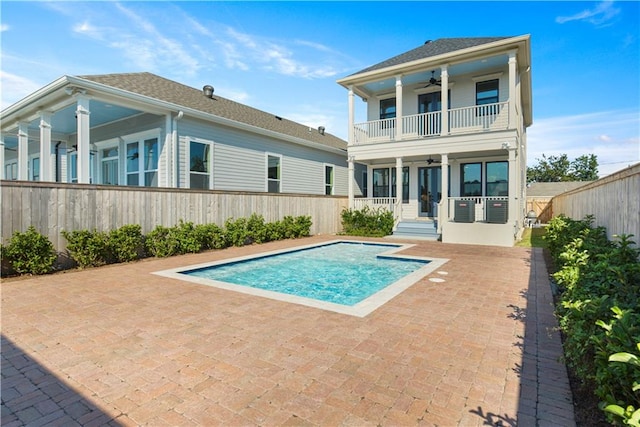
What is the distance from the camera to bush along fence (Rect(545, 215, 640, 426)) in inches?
70.7

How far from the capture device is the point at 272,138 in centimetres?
1581

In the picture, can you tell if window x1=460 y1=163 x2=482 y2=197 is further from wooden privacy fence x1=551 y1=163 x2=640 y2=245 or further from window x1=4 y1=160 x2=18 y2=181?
window x1=4 y1=160 x2=18 y2=181

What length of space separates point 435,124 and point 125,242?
13227 millimetres

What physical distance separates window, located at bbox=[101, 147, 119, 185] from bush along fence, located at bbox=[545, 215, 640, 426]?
15690mm

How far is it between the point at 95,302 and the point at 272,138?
11980mm

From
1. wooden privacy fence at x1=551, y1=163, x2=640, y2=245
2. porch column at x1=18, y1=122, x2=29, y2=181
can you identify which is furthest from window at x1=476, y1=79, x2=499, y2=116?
porch column at x1=18, y1=122, x2=29, y2=181

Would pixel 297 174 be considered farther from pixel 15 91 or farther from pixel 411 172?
pixel 15 91

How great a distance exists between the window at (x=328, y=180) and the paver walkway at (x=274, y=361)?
14.8 m

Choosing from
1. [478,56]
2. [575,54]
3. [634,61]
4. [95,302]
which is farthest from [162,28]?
[634,61]

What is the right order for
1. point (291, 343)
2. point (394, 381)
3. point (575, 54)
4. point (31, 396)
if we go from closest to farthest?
point (31, 396)
point (394, 381)
point (291, 343)
point (575, 54)

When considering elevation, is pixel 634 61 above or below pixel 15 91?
above

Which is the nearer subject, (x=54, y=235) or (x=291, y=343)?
(x=291, y=343)

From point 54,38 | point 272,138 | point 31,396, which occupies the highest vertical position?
point 54,38

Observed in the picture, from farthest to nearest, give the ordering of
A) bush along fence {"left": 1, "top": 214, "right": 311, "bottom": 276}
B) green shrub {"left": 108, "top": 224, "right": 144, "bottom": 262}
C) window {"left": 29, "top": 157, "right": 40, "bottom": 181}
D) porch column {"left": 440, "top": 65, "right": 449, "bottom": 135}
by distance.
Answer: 1. window {"left": 29, "top": 157, "right": 40, "bottom": 181}
2. porch column {"left": 440, "top": 65, "right": 449, "bottom": 135}
3. green shrub {"left": 108, "top": 224, "right": 144, "bottom": 262}
4. bush along fence {"left": 1, "top": 214, "right": 311, "bottom": 276}
